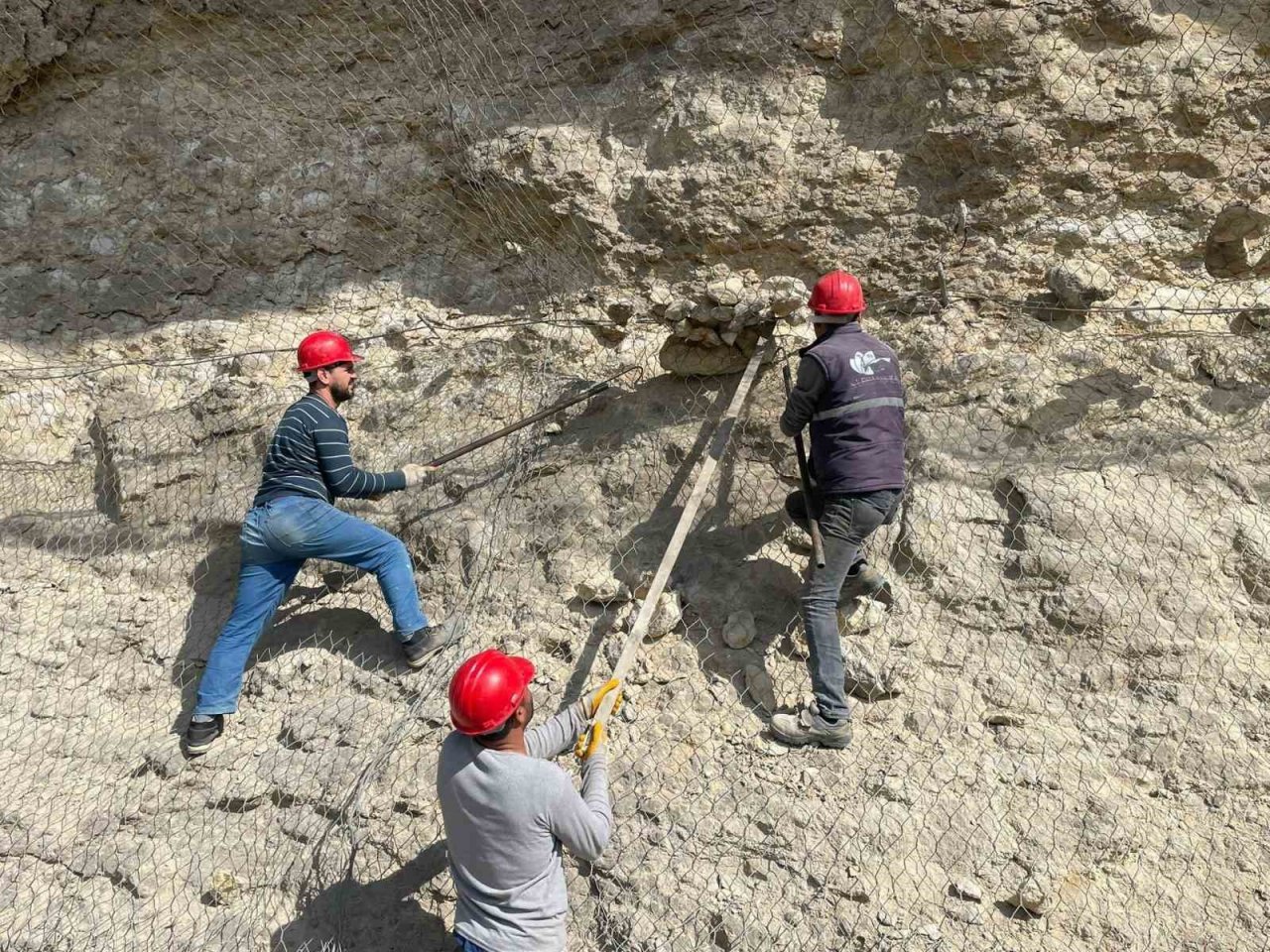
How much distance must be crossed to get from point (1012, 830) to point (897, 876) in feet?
1.39

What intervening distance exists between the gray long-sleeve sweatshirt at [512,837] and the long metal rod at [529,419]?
1878 millimetres

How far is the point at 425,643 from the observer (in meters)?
3.79

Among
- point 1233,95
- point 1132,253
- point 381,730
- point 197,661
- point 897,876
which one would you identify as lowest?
point 197,661

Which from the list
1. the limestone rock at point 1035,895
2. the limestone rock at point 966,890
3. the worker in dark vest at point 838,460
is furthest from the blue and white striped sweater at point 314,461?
the limestone rock at point 1035,895

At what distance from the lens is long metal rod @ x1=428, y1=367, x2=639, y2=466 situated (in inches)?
163

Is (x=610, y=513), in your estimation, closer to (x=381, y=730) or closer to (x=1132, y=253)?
(x=381, y=730)

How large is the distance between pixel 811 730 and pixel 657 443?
1.54 meters

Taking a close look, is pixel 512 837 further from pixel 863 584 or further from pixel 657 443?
pixel 657 443

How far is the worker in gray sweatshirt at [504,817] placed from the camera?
2336 mm

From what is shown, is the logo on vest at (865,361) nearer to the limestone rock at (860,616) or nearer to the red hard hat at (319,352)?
the limestone rock at (860,616)

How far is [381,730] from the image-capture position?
12.0 ft

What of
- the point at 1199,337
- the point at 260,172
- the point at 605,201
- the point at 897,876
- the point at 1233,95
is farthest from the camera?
the point at 260,172

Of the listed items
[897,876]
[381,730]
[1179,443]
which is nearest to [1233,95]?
[1179,443]

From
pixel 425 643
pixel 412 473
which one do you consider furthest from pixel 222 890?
pixel 412 473
